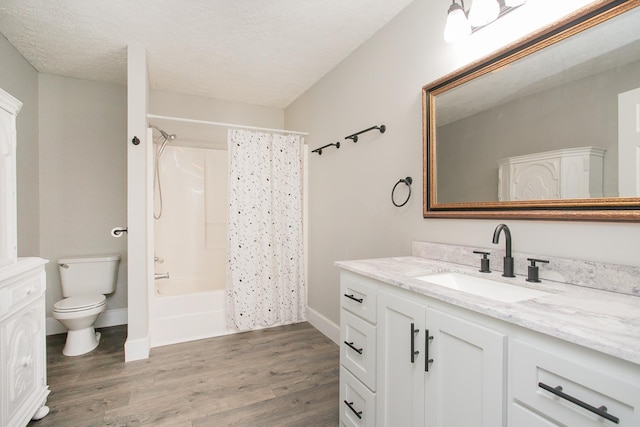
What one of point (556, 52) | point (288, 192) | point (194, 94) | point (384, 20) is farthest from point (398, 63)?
point (194, 94)

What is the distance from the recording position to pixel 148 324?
8.43 ft

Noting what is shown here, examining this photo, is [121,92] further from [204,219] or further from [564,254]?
[564,254]

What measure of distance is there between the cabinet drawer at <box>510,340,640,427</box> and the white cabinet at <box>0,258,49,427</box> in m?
2.02

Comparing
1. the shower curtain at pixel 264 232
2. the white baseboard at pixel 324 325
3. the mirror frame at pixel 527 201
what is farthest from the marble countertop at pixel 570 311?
the shower curtain at pixel 264 232

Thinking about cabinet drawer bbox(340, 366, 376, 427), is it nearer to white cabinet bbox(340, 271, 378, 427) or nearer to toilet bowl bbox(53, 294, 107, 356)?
white cabinet bbox(340, 271, 378, 427)

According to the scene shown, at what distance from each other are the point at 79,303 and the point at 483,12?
3.29 meters

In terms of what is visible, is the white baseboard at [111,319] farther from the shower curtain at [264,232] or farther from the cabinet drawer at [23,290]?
the cabinet drawer at [23,290]

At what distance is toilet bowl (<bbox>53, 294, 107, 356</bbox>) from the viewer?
2.42 meters

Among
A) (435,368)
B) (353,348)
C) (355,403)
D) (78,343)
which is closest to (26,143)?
(78,343)

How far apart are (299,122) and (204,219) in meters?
1.59

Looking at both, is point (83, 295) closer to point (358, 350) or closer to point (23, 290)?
point (23, 290)

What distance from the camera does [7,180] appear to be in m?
1.55

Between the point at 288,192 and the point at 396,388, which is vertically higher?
the point at 288,192

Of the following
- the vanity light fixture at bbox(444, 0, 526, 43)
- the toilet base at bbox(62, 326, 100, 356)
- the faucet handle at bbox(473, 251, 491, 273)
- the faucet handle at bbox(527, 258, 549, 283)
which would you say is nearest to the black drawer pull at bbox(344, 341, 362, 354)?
the faucet handle at bbox(473, 251, 491, 273)
